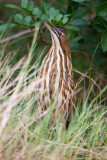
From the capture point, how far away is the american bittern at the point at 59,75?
204 cm

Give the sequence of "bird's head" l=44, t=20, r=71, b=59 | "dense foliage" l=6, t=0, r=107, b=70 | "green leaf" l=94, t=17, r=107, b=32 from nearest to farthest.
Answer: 1. "bird's head" l=44, t=20, r=71, b=59
2. "dense foliage" l=6, t=0, r=107, b=70
3. "green leaf" l=94, t=17, r=107, b=32

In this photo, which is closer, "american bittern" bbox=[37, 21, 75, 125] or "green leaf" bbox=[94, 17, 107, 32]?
"american bittern" bbox=[37, 21, 75, 125]

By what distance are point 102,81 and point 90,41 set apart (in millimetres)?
473

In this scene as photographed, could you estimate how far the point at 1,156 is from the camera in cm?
137

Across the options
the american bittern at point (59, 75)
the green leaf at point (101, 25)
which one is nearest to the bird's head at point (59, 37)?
the american bittern at point (59, 75)

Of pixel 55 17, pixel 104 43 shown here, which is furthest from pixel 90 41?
→ pixel 55 17

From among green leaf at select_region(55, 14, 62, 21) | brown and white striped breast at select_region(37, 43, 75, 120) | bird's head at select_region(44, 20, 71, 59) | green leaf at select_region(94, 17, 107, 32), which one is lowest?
brown and white striped breast at select_region(37, 43, 75, 120)

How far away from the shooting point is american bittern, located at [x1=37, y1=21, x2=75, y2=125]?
2.04m

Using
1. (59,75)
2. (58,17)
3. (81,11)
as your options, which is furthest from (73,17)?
(59,75)

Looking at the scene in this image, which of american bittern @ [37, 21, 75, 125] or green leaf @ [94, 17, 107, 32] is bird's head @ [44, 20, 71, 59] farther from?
green leaf @ [94, 17, 107, 32]

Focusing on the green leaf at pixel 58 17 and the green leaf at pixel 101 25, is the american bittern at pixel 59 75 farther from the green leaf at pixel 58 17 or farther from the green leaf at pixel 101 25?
the green leaf at pixel 101 25

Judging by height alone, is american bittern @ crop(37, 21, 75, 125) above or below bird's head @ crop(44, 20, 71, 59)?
below

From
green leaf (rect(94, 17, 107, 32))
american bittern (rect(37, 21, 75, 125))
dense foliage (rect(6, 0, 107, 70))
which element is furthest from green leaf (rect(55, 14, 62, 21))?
green leaf (rect(94, 17, 107, 32))

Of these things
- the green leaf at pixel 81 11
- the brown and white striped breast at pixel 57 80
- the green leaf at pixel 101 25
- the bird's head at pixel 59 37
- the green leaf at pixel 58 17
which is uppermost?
the green leaf at pixel 58 17
